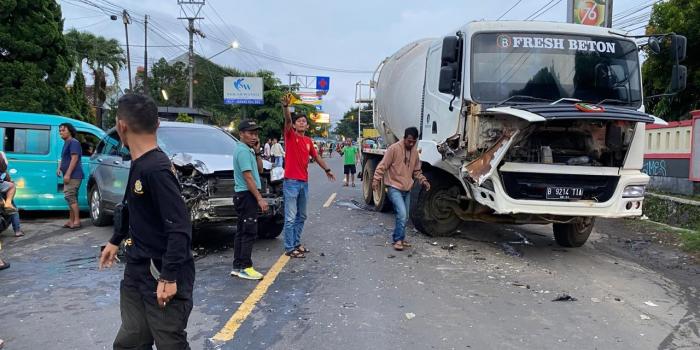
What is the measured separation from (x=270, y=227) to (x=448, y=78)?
3.31 m

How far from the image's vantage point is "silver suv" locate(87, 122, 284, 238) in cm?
652

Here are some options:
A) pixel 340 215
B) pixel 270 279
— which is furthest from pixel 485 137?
pixel 340 215

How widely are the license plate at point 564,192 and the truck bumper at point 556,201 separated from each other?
2.3 inches

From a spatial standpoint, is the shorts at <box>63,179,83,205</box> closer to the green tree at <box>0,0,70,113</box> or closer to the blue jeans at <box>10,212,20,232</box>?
the blue jeans at <box>10,212,20,232</box>

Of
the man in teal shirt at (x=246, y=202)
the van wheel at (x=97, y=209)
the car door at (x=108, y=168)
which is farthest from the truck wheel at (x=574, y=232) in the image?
the van wheel at (x=97, y=209)

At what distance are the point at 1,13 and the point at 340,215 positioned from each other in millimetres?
11888

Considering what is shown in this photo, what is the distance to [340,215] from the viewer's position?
1050 centimetres

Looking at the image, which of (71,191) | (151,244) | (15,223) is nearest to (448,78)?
(151,244)

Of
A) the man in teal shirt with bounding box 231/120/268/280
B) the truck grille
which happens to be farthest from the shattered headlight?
the truck grille

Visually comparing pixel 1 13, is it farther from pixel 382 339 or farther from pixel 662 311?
pixel 662 311

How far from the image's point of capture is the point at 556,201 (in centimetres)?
641

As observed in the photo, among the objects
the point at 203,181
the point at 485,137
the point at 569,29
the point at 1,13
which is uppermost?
the point at 1,13

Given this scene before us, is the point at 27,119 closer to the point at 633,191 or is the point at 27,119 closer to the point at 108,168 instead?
the point at 108,168

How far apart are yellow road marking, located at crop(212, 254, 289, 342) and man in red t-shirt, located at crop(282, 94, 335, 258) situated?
39cm
